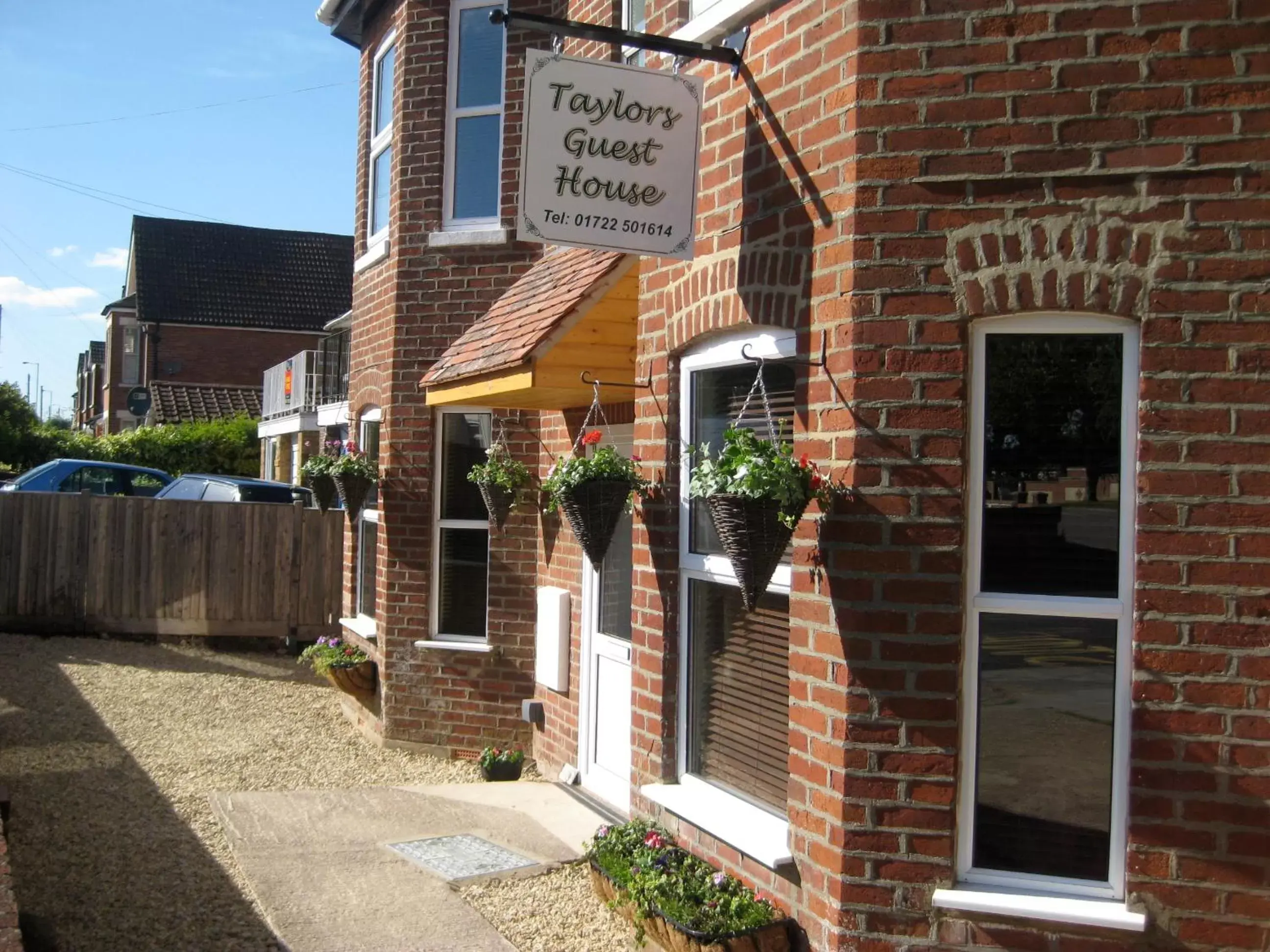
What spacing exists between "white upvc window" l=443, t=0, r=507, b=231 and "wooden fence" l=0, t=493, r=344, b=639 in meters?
5.95

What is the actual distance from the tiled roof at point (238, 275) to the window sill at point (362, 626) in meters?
26.0

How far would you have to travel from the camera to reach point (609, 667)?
24.1ft

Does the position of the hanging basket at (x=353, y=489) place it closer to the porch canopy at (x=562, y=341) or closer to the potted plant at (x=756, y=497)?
the porch canopy at (x=562, y=341)

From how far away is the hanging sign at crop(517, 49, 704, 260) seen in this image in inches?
177

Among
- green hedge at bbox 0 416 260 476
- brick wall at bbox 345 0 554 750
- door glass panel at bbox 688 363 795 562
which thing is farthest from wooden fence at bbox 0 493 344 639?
green hedge at bbox 0 416 260 476

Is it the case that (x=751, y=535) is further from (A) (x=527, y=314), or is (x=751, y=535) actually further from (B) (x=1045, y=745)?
(A) (x=527, y=314)

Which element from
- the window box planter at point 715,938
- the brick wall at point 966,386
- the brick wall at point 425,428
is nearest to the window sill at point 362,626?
the brick wall at point 425,428

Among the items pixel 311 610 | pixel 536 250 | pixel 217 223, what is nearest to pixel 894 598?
pixel 536 250

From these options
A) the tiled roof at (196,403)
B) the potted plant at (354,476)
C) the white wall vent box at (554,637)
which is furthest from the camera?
the tiled roof at (196,403)

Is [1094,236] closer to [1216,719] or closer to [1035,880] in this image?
[1216,719]

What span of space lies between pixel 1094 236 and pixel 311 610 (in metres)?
11.6

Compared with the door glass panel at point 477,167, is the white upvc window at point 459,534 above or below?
below

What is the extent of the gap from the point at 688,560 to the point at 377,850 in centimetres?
262

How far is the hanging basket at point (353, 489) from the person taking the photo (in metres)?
9.19
